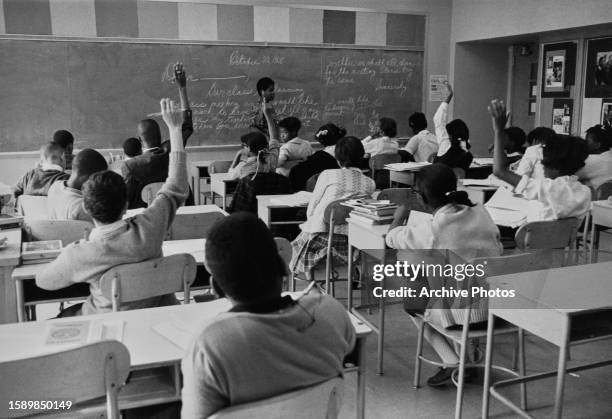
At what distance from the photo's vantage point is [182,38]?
745cm

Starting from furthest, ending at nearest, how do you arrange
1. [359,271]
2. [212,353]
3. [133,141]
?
[133,141]
[359,271]
[212,353]

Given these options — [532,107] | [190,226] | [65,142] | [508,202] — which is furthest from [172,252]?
[532,107]

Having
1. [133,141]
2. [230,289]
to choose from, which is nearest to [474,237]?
[230,289]

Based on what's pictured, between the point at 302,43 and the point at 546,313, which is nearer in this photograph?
the point at 546,313

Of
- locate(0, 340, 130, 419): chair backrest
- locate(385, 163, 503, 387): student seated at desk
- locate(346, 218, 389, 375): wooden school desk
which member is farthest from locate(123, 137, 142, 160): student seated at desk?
locate(0, 340, 130, 419): chair backrest

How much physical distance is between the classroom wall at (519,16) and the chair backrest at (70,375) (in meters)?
6.76

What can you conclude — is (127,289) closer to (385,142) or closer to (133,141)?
(133,141)

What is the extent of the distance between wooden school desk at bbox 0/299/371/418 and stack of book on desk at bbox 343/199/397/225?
1275 mm

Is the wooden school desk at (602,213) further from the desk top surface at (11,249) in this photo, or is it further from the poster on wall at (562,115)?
the poster on wall at (562,115)

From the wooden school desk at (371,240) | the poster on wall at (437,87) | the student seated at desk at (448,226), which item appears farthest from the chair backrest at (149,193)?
the poster on wall at (437,87)

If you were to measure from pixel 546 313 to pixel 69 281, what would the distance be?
177 centimetres

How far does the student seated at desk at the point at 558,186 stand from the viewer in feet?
12.0

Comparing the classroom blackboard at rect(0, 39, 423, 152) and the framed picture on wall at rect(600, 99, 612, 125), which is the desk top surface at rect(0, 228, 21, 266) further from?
the framed picture on wall at rect(600, 99, 612, 125)

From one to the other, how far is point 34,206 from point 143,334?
7.77ft
